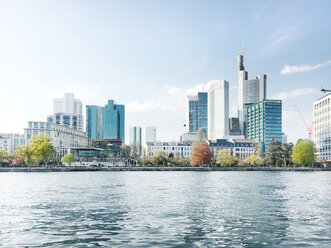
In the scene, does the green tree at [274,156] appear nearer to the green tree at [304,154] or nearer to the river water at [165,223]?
Answer: the green tree at [304,154]

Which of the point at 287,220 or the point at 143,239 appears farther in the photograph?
the point at 287,220

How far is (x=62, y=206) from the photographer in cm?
3606

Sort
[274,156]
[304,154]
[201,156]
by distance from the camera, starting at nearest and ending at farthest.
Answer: [304,154], [201,156], [274,156]

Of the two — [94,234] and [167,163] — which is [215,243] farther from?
[167,163]

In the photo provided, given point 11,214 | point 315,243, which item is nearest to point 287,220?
point 315,243

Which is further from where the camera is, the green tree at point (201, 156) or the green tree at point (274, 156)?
the green tree at point (274, 156)

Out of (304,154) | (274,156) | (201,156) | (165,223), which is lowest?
(165,223)

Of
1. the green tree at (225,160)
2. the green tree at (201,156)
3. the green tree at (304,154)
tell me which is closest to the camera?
the green tree at (304,154)

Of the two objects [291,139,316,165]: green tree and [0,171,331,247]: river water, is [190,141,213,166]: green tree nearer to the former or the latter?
[291,139,316,165]: green tree

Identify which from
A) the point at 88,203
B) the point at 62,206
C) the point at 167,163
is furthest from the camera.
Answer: the point at 167,163

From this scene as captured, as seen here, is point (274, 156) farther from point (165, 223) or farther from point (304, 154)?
point (165, 223)

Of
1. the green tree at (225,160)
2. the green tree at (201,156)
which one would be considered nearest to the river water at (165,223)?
the green tree at (201,156)

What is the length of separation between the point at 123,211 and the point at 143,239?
37.6 ft

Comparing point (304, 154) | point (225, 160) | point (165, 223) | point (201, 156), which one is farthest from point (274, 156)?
point (165, 223)
